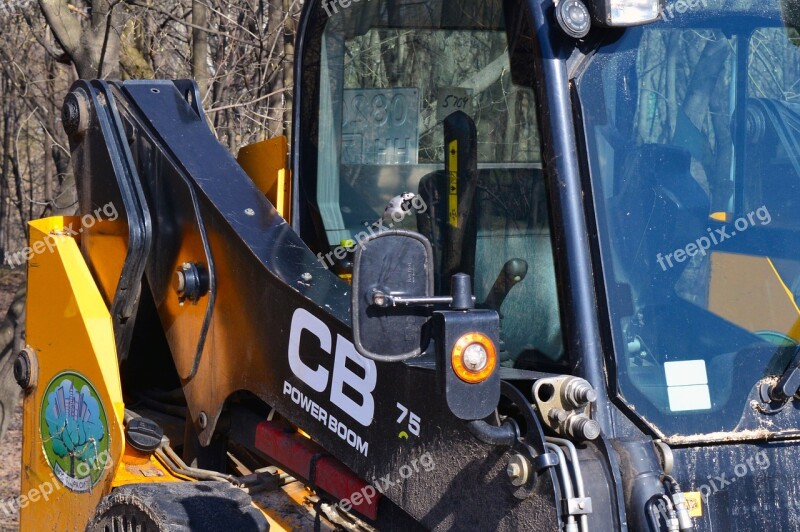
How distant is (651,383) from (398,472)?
61cm

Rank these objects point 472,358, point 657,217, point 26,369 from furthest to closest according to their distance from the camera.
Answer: point 26,369, point 657,217, point 472,358

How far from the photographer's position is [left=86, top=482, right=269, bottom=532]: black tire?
2619mm

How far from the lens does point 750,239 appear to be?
2318mm

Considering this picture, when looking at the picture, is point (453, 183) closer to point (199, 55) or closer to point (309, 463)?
point (309, 463)

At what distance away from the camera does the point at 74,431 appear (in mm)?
3225

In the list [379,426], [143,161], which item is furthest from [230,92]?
[379,426]

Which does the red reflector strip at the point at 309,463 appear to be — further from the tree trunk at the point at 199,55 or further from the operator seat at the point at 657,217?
the tree trunk at the point at 199,55

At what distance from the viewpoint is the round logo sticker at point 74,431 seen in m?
3.10

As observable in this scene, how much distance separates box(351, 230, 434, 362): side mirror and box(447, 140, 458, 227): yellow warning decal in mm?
737

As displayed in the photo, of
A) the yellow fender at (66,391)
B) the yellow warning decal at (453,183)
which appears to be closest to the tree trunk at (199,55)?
the yellow fender at (66,391)

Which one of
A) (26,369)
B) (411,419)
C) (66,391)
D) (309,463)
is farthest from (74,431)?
(411,419)

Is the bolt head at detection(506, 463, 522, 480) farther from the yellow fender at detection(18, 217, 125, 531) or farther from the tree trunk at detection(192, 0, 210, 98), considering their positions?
the tree trunk at detection(192, 0, 210, 98)

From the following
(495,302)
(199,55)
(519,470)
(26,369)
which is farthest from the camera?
(199,55)

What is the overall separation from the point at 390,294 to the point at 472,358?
0.19 meters
